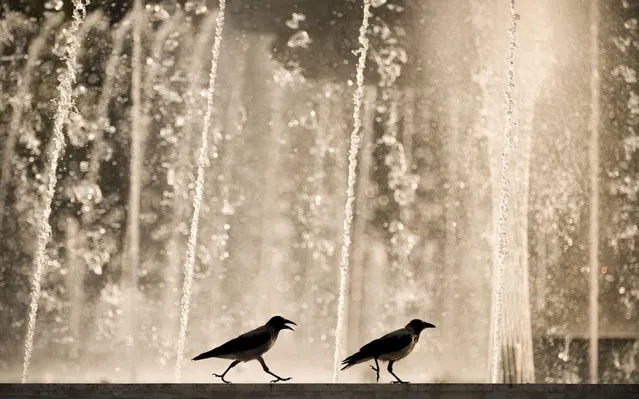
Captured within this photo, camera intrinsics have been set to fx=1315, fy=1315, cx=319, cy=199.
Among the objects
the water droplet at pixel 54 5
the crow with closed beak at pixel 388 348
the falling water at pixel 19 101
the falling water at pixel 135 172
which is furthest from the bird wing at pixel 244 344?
the water droplet at pixel 54 5

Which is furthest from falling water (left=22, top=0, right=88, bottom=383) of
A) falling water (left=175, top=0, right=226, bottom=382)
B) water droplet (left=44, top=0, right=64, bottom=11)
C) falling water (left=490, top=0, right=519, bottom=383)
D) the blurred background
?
falling water (left=490, top=0, right=519, bottom=383)

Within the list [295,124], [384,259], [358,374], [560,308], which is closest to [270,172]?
[295,124]

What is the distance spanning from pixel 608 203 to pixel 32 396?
761 cm

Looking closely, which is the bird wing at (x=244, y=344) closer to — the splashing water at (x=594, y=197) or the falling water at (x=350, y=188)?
the falling water at (x=350, y=188)

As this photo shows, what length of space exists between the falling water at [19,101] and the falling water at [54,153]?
271 millimetres

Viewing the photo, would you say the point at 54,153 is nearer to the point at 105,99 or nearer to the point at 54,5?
the point at 105,99

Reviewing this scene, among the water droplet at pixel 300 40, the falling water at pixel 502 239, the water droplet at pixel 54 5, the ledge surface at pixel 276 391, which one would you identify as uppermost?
the water droplet at pixel 54 5

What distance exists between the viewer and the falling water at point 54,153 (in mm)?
12047

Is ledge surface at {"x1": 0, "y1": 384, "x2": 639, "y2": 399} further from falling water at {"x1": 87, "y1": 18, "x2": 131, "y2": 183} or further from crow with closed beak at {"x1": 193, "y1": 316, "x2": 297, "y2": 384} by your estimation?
falling water at {"x1": 87, "y1": 18, "x2": 131, "y2": 183}

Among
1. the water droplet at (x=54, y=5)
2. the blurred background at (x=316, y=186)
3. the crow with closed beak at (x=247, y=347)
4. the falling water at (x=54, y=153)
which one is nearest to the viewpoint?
the crow with closed beak at (x=247, y=347)

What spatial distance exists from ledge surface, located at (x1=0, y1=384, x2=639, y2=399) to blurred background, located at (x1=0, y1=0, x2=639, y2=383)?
5.18 m

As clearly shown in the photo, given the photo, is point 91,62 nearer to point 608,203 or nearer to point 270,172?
point 270,172

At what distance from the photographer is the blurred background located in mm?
11938

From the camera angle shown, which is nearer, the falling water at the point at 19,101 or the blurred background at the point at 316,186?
the blurred background at the point at 316,186
